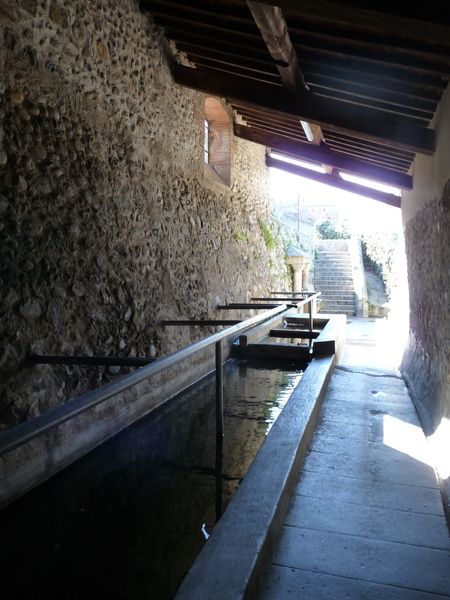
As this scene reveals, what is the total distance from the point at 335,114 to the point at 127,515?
11.4ft

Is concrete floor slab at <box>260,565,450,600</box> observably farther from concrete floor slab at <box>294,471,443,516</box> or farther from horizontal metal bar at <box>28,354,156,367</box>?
horizontal metal bar at <box>28,354,156,367</box>

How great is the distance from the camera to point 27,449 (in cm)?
273

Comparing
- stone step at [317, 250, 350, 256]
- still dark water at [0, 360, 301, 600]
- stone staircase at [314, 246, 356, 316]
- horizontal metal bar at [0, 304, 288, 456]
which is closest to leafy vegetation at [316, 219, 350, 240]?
stone staircase at [314, 246, 356, 316]

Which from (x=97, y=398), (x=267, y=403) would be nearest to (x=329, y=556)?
(x=97, y=398)

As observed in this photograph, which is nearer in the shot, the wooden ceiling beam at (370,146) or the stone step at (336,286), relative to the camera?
the wooden ceiling beam at (370,146)

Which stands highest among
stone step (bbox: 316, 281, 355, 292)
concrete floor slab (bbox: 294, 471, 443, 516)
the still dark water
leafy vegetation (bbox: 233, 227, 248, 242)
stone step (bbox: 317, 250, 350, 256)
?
stone step (bbox: 317, 250, 350, 256)

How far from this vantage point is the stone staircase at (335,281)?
522 inches

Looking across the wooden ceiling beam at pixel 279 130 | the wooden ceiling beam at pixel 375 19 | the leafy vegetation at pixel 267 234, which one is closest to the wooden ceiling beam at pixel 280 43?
the wooden ceiling beam at pixel 375 19

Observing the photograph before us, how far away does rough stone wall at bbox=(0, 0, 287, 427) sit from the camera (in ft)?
9.48

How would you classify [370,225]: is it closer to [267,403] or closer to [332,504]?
[267,403]

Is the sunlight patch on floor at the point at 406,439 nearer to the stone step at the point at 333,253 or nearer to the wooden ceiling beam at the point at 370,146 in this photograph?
the wooden ceiling beam at the point at 370,146

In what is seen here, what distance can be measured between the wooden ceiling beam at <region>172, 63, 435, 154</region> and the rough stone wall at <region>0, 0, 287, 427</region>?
89 centimetres

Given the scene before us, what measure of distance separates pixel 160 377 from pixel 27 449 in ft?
6.21

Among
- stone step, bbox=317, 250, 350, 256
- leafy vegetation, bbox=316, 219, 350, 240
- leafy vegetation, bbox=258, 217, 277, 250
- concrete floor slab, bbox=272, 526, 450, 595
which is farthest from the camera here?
leafy vegetation, bbox=316, 219, 350, 240
